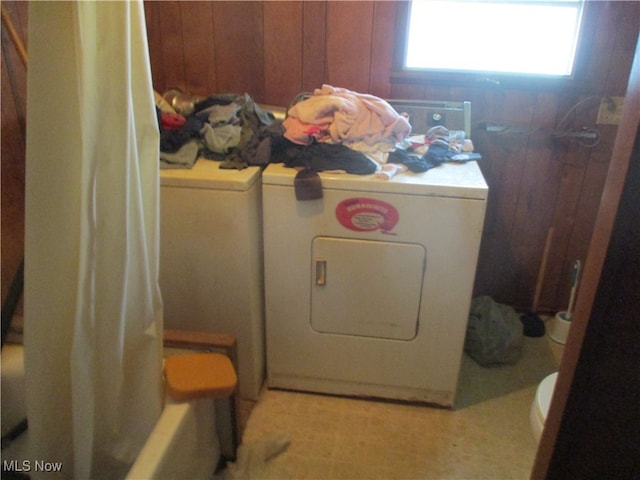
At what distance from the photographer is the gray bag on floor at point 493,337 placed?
2.11 metres

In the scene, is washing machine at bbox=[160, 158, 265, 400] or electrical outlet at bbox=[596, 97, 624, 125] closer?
washing machine at bbox=[160, 158, 265, 400]

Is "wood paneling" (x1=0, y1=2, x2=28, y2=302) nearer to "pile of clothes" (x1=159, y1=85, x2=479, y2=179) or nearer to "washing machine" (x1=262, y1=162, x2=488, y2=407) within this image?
"pile of clothes" (x1=159, y1=85, x2=479, y2=179)

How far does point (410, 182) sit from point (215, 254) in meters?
0.70

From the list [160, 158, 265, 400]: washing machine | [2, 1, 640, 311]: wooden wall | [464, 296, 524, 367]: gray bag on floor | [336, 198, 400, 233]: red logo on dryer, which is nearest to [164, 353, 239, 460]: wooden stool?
[160, 158, 265, 400]: washing machine

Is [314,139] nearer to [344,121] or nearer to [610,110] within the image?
[344,121]

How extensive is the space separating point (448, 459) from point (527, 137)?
4.47ft

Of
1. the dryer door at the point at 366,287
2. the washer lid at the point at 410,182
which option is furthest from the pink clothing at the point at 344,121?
the dryer door at the point at 366,287

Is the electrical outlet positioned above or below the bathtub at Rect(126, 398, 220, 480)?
above

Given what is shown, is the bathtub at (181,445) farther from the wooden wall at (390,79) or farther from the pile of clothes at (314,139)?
the wooden wall at (390,79)

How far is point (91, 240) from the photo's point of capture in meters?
1.01

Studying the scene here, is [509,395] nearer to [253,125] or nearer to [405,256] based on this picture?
[405,256]

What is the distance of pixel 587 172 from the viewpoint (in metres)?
2.19

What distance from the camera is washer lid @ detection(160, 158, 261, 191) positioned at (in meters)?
1.60

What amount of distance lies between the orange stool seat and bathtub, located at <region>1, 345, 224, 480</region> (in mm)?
39
